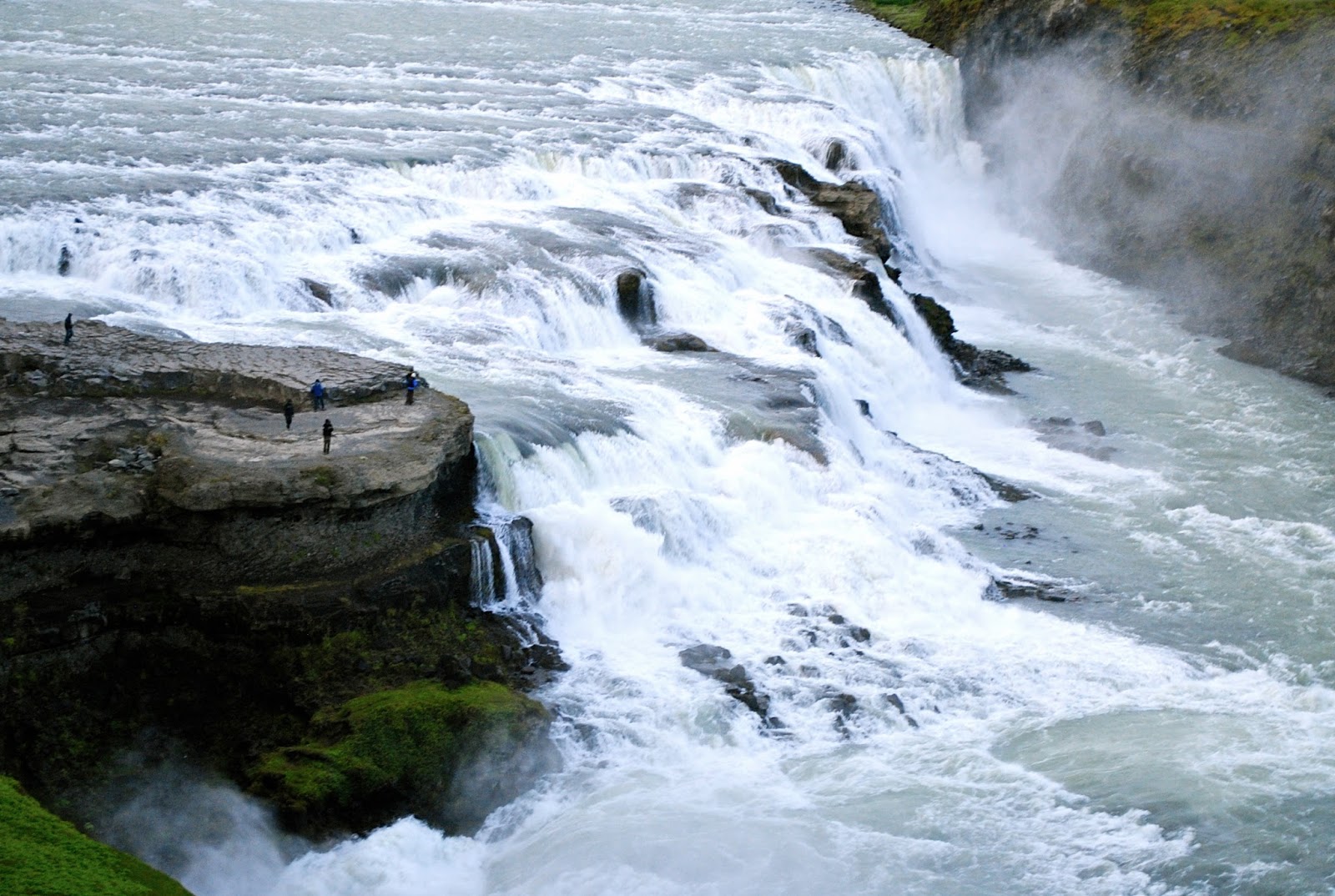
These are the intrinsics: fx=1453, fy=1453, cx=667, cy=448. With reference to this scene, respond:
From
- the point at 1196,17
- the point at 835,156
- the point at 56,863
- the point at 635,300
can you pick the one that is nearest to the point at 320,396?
the point at 56,863

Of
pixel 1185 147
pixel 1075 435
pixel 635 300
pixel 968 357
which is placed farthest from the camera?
pixel 1185 147

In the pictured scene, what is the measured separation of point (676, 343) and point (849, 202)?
11668mm

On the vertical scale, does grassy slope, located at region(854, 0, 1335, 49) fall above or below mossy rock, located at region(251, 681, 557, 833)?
above

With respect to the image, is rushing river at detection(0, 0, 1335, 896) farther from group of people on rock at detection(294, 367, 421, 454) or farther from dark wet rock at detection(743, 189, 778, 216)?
group of people on rock at detection(294, 367, 421, 454)

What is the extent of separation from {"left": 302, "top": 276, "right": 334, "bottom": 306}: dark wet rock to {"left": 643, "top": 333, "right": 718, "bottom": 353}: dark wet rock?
6.19m

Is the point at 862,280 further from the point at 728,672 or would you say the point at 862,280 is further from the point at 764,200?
the point at 728,672

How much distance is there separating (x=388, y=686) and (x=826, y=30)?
161 feet

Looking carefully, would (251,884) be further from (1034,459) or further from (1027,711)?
(1034,459)

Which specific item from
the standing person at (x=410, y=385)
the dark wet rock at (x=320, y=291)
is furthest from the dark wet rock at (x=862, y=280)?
the standing person at (x=410, y=385)

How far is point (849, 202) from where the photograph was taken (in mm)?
38500

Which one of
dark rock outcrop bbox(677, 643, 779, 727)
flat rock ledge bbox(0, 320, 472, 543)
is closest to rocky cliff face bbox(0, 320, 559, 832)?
flat rock ledge bbox(0, 320, 472, 543)

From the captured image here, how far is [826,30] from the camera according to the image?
61.0 metres

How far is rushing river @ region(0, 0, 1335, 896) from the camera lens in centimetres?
1638

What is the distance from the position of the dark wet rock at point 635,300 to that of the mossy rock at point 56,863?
17297mm
